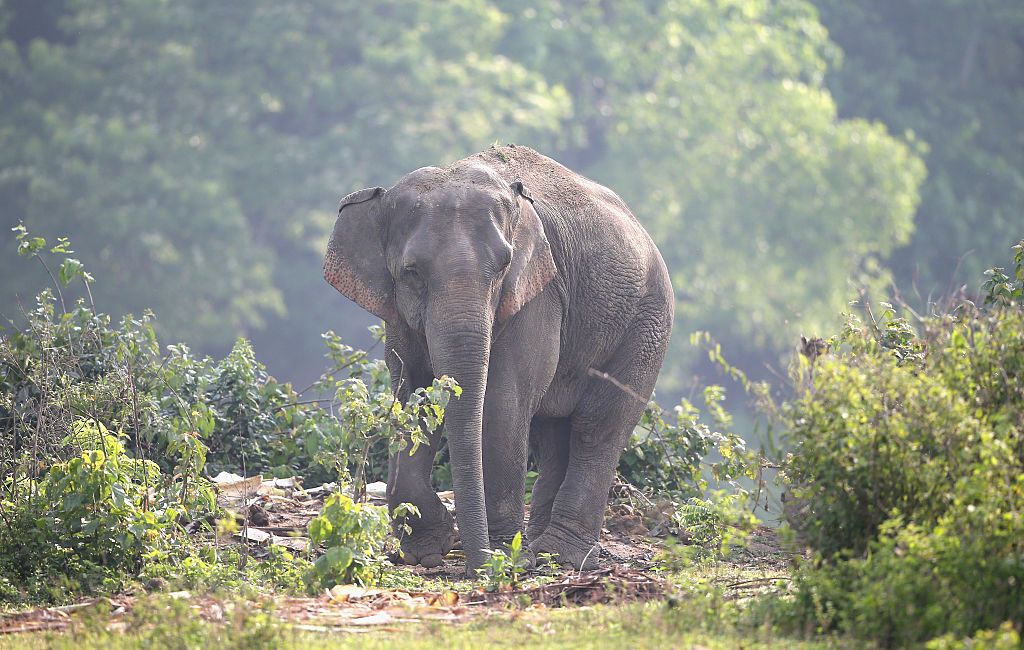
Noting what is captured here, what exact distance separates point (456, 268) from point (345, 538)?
5.03 ft

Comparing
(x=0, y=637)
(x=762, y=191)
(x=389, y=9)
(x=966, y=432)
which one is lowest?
(x=0, y=637)

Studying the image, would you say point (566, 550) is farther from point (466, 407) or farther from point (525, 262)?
point (525, 262)

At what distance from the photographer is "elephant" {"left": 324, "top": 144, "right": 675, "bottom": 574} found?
8633 millimetres

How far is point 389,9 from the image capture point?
35562 millimetres

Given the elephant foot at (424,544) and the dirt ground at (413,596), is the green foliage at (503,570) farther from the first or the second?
the elephant foot at (424,544)

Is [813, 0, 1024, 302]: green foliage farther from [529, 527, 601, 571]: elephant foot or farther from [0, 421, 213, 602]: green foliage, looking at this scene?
[0, 421, 213, 602]: green foliage

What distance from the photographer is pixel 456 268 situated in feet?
28.3

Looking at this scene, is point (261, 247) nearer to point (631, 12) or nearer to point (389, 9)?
point (389, 9)

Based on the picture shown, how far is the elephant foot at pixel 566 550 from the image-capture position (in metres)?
9.56

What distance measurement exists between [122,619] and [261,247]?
88.0 ft

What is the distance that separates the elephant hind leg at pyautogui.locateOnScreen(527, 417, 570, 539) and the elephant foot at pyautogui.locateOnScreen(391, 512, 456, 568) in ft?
3.63

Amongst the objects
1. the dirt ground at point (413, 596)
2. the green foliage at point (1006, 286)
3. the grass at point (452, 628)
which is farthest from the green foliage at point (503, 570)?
the green foliage at point (1006, 286)

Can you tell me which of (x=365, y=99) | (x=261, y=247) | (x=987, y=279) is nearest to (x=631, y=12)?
(x=365, y=99)

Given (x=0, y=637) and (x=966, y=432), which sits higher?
(x=966, y=432)
